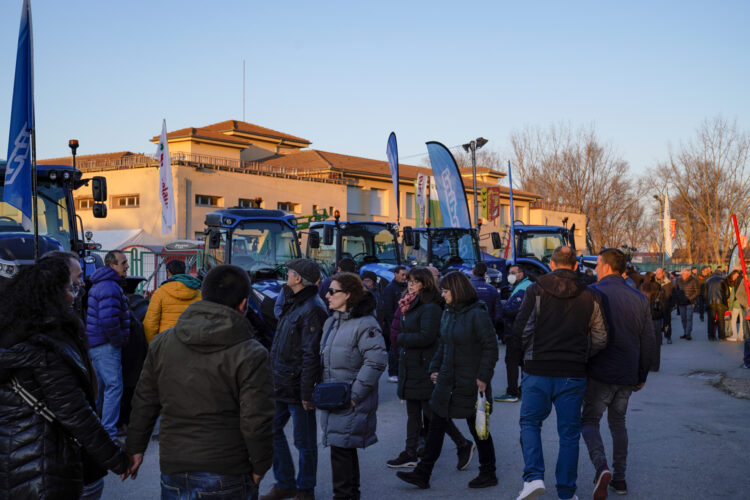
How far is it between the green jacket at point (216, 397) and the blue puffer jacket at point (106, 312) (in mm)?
→ 3985

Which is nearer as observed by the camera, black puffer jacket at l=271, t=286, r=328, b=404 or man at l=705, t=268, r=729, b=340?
black puffer jacket at l=271, t=286, r=328, b=404

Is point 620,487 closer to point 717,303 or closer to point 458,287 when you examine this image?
point 458,287

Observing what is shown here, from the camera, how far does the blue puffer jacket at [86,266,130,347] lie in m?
7.26

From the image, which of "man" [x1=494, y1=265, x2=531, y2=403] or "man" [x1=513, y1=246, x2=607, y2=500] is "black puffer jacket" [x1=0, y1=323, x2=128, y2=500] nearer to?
"man" [x1=513, y1=246, x2=607, y2=500]

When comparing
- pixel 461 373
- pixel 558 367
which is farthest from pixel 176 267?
pixel 558 367

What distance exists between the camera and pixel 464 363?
6277 mm

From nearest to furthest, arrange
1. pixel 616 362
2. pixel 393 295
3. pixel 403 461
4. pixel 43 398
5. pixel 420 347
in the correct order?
pixel 43 398 < pixel 616 362 < pixel 420 347 < pixel 403 461 < pixel 393 295

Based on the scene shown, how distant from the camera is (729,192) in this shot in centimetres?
5894

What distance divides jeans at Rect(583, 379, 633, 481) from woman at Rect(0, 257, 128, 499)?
3.96 meters

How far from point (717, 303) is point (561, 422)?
16.5m

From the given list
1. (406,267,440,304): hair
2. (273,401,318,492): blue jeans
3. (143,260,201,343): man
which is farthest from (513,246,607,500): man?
(143,260,201,343): man

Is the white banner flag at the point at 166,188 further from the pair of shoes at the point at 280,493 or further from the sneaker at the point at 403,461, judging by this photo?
the pair of shoes at the point at 280,493

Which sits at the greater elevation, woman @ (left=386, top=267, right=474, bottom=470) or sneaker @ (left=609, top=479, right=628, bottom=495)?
woman @ (left=386, top=267, right=474, bottom=470)

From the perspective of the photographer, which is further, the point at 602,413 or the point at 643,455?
the point at 643,455
